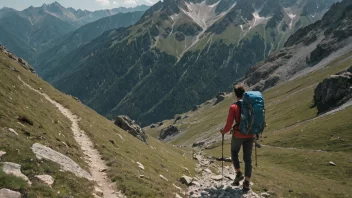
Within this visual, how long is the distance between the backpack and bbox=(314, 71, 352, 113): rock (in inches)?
3453

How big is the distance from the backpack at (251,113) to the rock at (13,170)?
1224 centimetres

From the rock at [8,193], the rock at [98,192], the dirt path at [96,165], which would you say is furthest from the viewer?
the dirt path at [96,165]

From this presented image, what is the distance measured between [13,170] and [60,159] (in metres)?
4.49

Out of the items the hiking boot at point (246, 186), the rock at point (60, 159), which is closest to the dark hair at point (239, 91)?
the hiking boot at point (246, 186)

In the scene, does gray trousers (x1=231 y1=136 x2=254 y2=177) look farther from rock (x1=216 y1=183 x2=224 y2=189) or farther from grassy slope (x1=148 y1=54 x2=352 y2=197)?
grassy slope (x1=148 y1=54 x2=352 y2=197)

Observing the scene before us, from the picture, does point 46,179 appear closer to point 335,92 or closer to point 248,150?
point 248,150

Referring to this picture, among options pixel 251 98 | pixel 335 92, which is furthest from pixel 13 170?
pixel 335 92

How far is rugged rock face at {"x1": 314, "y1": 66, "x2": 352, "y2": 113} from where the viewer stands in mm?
97875

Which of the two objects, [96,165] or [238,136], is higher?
[238,136]

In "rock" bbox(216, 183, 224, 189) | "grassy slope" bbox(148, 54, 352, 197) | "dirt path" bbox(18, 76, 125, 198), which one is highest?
"dirt path" bbox(18, 76, 125, 198)

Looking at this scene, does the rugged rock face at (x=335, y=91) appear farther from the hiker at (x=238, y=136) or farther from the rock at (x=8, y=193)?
the rock at (x=8, y=193)

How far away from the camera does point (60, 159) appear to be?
66.9ft

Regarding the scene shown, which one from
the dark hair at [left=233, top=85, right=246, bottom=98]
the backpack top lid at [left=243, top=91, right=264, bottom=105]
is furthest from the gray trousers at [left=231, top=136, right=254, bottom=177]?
the dark hair at [left=233, top=85, right=246, bottom=98]

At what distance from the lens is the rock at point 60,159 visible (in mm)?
19453
